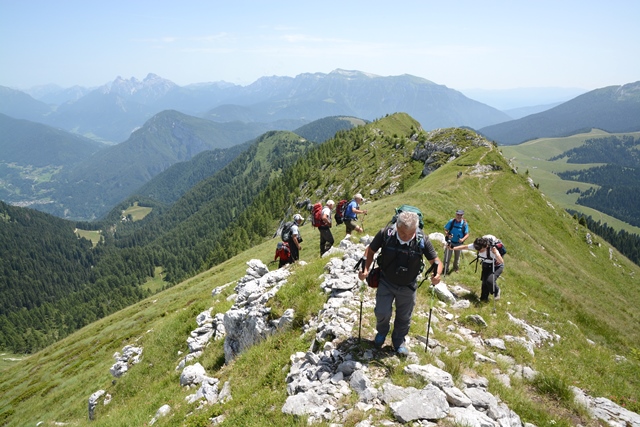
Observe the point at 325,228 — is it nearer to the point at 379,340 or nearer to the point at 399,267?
the point at 379,340

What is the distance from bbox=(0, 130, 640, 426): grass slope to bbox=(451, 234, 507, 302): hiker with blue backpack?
0.71 meters

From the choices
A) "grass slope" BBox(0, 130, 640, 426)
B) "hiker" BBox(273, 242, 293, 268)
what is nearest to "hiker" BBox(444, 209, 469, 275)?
"grass slope" BBox(0, 130, 640, 426)

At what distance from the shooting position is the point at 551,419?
7.55 m

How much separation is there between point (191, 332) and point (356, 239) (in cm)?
1068

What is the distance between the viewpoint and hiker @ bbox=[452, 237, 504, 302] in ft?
47.4

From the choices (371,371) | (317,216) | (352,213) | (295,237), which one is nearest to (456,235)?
(352,213)

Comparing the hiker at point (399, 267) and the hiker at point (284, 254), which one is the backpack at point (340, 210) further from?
the hiker at point (399, 267)

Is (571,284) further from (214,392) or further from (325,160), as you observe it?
(325,160)

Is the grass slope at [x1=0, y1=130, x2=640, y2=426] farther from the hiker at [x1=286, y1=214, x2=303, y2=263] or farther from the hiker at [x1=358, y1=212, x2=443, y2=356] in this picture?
the hiker at [x1=286, y1=214, x2=303, y2=263]

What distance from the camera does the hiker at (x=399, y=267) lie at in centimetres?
788

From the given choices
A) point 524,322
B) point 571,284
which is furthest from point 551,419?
point 571,284

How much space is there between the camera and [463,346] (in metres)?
10.3

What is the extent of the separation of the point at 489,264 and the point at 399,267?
8.61m

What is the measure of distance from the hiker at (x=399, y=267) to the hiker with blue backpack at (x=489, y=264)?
7.35 meters
